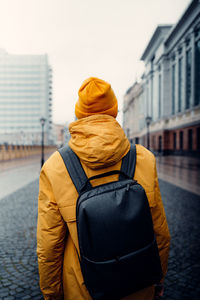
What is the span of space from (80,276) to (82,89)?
3.47 ft

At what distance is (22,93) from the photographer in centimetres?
9988

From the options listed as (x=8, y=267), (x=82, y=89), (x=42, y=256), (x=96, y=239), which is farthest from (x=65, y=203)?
(x=8, y=267)

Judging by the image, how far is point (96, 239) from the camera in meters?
1.22

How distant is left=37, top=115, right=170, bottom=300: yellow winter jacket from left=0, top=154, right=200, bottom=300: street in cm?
145

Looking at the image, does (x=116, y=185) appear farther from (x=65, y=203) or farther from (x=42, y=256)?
(x=42, y=256)

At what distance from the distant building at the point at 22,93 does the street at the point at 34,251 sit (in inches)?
3698

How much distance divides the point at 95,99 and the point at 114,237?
742mm

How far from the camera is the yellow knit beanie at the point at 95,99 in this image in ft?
4.62

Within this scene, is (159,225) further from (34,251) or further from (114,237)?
(34,251)

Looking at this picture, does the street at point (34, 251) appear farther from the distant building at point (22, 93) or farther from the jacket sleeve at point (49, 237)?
the distant building at point (22, 93)

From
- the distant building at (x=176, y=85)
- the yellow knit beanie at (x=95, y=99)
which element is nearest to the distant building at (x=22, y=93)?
the distant building at (x=176, y=85)

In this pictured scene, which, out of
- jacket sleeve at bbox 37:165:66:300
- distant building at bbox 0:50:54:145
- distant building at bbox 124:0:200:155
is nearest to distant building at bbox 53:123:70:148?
distant building at bbox 0:50:54:145

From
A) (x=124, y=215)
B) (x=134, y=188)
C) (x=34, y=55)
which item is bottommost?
(x=124, y=215)

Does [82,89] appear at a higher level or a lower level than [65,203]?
higher
